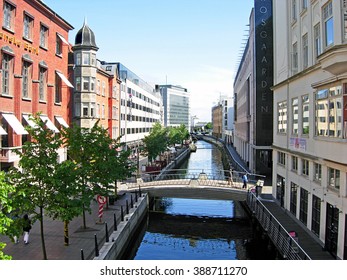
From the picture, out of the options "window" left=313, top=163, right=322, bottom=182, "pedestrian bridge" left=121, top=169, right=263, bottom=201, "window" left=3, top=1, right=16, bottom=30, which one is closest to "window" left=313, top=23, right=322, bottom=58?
"window" left=313, top=163, right=322, bottom=182

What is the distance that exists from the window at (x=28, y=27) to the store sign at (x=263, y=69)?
25.4m

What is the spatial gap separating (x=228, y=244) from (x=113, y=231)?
25.8 feet

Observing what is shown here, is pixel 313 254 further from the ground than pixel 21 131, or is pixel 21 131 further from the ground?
pixel 21 131

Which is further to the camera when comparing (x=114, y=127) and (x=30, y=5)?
(x=114, y=127)

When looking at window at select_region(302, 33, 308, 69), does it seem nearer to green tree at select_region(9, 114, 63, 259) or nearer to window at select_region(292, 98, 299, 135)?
window at select_region(292, 98, 299, 135)

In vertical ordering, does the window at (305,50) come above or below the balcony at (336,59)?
above

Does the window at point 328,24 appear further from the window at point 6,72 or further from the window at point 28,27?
the window at point 28,27

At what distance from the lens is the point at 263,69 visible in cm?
4525

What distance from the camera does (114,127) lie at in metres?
59.3

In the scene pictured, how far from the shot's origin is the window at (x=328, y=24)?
1748 centimetres

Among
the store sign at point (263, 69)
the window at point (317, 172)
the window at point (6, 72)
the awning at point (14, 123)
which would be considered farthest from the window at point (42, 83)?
the store sign at point (263, 69)

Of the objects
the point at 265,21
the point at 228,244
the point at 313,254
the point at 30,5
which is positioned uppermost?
the point at 265,21

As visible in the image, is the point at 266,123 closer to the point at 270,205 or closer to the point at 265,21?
the point at 265,21

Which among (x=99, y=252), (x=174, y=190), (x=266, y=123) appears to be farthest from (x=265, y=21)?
(x=99, y=252)
